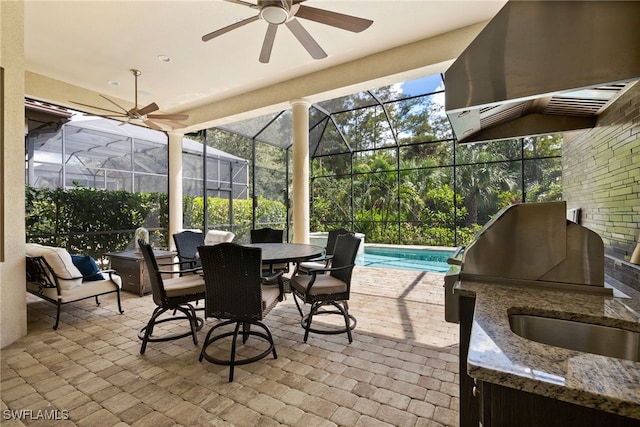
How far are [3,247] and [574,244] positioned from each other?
4424 millimetres

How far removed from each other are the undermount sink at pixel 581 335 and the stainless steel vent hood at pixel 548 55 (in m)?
0.90

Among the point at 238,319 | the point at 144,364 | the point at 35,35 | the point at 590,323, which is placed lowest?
the point at 144,364

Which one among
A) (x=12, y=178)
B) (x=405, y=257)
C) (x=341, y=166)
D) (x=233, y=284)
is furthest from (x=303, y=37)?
(x=341, y=166)

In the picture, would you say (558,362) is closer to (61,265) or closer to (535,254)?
(535,254)

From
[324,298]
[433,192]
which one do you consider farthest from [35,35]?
[433,192]

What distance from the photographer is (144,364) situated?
2.36 m

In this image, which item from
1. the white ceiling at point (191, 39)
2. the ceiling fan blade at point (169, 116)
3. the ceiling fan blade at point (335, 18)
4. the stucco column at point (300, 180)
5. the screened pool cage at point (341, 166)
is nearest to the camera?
the ceiling fan blade at point (335, 18)

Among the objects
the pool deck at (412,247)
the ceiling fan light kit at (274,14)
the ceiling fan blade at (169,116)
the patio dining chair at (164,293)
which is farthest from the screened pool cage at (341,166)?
the ceiling fan light kit at (274,14)

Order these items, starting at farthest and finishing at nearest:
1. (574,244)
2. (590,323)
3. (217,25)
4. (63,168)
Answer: (63,168) < (217,25) < (574,244) < (590,323)

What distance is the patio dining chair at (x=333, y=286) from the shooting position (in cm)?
273

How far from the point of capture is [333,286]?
2781mm

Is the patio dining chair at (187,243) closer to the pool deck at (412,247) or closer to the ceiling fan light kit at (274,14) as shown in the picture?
the ceiling fan light kit at (274,14)

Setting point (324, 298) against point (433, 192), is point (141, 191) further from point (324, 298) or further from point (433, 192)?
point (433, 192)

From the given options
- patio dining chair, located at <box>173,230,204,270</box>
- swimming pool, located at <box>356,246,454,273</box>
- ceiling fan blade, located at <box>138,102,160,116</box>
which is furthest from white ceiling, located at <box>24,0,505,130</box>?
swimming pool, located at <box>356,246,454,273</box>
